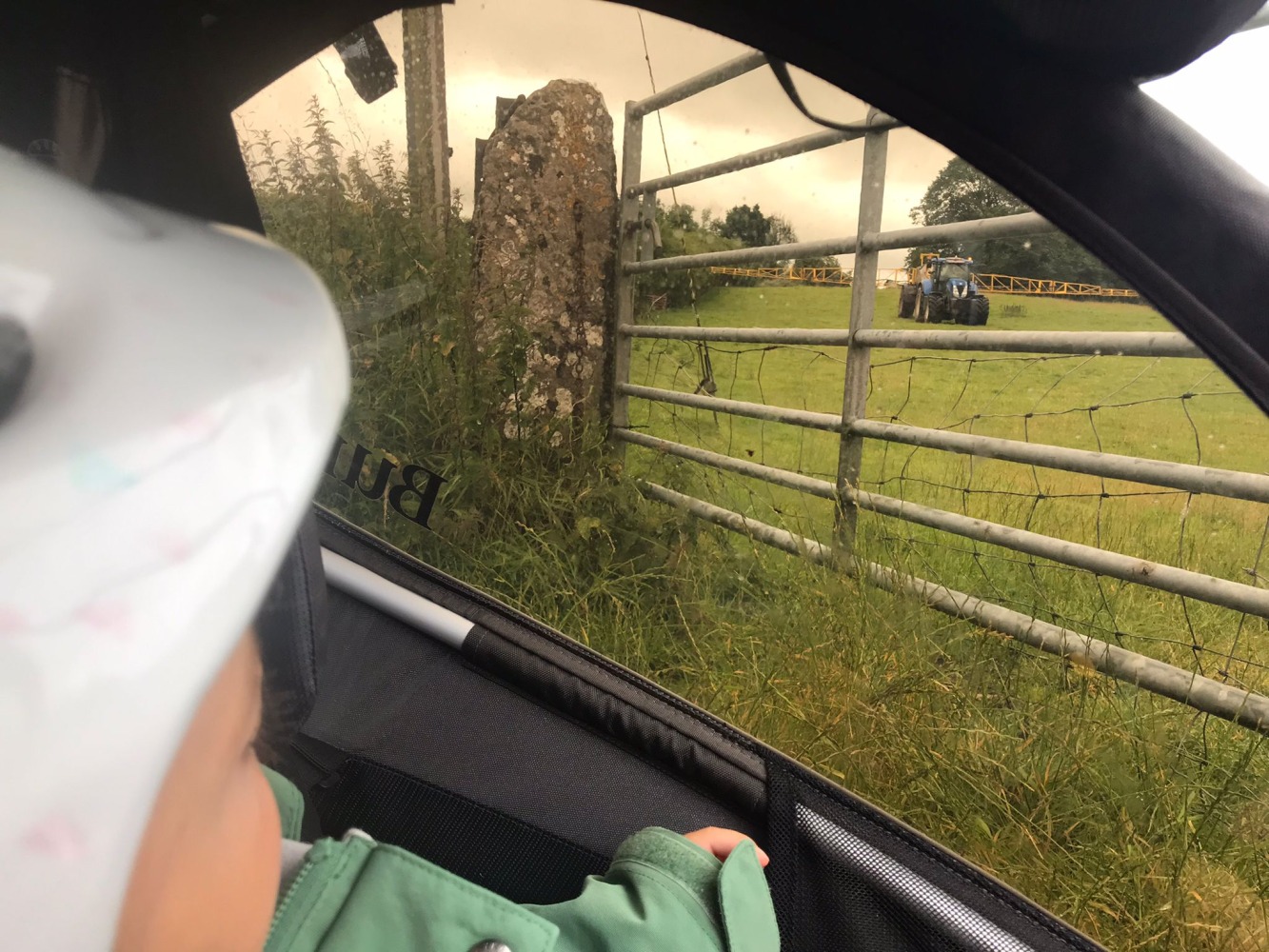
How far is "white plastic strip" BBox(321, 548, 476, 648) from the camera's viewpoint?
2.72 ft

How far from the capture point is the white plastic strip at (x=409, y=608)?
828 millimetres

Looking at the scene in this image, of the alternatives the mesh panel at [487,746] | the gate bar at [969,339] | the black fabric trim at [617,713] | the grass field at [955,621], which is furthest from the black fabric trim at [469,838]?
the gate bar at [969,339]

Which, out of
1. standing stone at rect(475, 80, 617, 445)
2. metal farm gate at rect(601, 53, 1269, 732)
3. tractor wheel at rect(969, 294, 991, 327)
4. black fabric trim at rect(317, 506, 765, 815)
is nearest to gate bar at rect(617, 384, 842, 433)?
metal farm gate at rect(601, 53, 1269, 732)

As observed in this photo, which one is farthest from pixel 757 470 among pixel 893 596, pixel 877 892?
pixel 877 892

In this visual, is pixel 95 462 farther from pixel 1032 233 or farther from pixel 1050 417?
pixel 1050 417

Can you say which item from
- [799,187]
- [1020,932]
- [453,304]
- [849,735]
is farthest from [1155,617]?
[453,304]

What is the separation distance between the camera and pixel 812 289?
3.05ft

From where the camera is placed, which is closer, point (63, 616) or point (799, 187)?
point (63, 616)

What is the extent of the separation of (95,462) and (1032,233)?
0.46 meters

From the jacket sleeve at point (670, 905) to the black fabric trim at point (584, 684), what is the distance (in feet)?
0.40

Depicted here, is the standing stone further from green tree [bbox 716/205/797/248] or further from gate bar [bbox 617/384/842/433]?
gate bar [bbox 617/384/842/433]

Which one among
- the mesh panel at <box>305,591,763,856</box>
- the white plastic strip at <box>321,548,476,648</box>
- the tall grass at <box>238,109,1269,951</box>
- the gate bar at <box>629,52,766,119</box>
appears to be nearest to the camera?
the gate bar at <box>629,52,766,119</box>

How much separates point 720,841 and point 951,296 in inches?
19.8

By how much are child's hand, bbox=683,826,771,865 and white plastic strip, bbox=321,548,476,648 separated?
0.32m
